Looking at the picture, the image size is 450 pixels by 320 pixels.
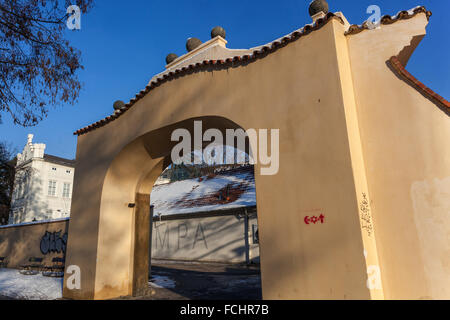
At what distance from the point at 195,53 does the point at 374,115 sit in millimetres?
5433

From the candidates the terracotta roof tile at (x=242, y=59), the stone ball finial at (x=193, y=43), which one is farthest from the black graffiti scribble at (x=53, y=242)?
the stone ball finial at (x=193, y=43)

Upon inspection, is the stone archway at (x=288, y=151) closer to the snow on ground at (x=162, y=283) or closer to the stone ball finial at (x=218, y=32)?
the snow on ground at (x=162, y=283)

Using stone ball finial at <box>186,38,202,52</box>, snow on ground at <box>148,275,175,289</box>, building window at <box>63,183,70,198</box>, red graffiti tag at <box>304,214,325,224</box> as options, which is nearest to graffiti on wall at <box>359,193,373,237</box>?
red graffiti tag at <box>304,214,325,224</box>

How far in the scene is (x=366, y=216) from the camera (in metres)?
4.28

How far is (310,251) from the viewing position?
443 centimetres

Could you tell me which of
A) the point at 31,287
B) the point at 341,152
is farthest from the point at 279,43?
the point at 31,287

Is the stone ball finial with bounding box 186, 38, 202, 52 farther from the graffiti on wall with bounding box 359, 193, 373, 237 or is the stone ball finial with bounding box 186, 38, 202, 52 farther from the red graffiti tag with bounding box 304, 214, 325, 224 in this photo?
the graffiti on wall with bounding box 359, 193, 373, 237

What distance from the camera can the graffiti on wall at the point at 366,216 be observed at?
165 inches

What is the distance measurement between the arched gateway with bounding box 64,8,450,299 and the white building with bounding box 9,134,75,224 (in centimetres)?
2997

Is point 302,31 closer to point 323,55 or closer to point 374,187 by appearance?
point 323,55

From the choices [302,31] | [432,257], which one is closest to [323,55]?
[302,31]

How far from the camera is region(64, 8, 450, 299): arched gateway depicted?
13.5ft

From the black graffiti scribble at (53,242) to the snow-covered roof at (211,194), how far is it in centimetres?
733

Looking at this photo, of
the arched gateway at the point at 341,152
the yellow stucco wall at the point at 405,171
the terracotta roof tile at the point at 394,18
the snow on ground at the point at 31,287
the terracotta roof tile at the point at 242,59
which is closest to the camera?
the yellow stucco wall at the point at 405,171
